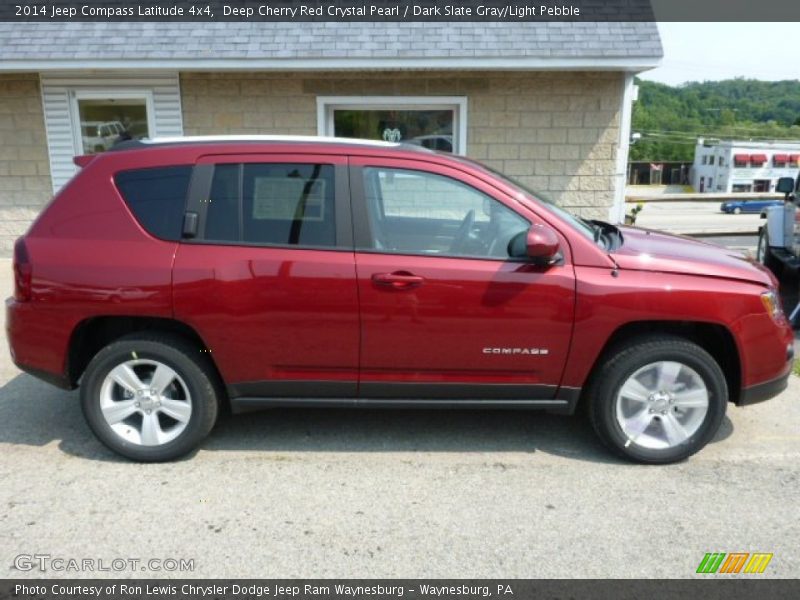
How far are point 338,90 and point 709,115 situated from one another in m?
130

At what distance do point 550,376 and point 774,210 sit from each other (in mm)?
6645

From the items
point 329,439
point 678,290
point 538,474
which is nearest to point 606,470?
point 538,474

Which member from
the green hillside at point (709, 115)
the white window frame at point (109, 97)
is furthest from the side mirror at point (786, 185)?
the green hillside at point (709, 115)

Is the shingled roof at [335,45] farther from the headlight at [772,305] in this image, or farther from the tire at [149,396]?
the tire at [149,396]

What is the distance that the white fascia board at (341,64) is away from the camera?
312 inches

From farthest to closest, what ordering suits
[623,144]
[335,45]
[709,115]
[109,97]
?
1. [709,115]
2. [109,97]
3. [623,144]
4. [335,45]

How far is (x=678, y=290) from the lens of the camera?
11.1ft

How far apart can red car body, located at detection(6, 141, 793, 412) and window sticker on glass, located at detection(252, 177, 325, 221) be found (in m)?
0.12

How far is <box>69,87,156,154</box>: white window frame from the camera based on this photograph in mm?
8664

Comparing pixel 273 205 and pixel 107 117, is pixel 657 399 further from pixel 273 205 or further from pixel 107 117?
pixel 107 117

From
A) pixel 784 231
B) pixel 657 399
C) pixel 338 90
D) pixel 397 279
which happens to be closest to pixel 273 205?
pixel 397 279

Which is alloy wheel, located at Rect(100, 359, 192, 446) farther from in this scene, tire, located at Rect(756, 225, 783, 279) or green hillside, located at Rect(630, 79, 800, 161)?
green hillside, located at Rect(630, 79, 800, 161)

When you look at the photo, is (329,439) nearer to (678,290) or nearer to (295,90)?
(678,290)

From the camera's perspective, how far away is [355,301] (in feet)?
11.1
